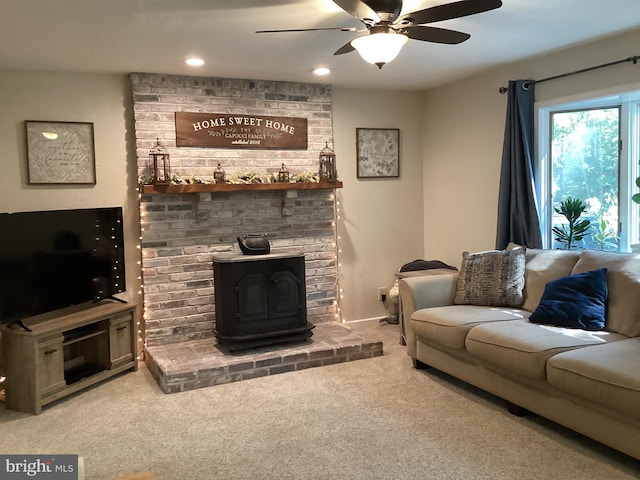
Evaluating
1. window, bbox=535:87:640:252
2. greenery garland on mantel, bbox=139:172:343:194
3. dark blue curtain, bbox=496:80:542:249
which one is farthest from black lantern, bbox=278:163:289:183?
window, bbox=535:87:640:252

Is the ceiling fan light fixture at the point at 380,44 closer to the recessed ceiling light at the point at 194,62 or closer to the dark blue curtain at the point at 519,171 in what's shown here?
the recessed ceiling light at the point at 194,62

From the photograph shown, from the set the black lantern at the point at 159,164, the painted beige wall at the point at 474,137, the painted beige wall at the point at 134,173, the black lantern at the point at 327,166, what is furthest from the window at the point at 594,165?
the black lantern at the point at 159,164

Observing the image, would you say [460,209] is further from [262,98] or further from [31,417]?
[31,417]

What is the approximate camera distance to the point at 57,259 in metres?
3.90

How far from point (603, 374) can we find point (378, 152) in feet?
11.1

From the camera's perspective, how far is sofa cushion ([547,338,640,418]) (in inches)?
97.7

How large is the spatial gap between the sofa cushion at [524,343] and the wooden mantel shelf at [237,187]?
2.07 m

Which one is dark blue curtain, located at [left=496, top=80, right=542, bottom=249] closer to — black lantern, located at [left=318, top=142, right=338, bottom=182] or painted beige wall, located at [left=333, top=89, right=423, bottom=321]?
painted beige wall, located at [left=333, top=89, right=423, bottom=321]

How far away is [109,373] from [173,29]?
2.43m

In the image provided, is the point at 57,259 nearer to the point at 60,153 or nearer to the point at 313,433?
the point at 60,153

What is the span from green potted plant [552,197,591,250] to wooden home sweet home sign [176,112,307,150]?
2260 mm

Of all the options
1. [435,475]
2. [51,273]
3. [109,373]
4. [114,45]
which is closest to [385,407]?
[435,475]

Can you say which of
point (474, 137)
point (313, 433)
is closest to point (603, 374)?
point (313, 433)

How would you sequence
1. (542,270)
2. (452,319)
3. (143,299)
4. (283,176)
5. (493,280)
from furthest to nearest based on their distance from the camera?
(283,176) < (143,299) < (493,280) < (542,270) < (452,319)
